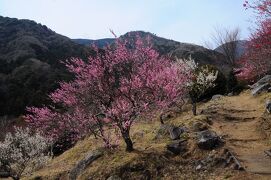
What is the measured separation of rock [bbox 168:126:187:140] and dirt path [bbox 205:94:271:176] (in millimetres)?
1598

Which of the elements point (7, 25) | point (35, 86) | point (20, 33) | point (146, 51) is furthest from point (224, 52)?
point (7, 25)

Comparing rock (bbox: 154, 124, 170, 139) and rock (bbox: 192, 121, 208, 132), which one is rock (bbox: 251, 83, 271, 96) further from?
rock (bbox: 154, 124, 170, 139)

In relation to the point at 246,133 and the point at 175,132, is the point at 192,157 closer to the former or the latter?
the point at 175,132

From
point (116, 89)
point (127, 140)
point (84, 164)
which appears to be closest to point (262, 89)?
point (127, 140)

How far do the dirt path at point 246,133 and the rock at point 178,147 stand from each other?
1651 millimetres

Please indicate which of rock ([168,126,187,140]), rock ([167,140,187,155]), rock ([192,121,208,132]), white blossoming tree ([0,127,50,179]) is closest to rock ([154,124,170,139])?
rock ([168,126,187,140])

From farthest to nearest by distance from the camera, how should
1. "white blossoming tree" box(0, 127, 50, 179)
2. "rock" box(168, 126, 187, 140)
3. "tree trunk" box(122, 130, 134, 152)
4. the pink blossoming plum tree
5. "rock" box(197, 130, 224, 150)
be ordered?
"white blossoming tree" box(0, 127, 50, 179), "rock" box(168, 126, 187, 140), "tree trunk" box(122, 130, 134, 152), the pink blossoming plum tree, "rock" box(197, 130, 224, 150)

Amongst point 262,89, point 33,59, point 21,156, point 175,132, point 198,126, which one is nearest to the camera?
point 175,132

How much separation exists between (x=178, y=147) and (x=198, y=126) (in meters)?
2.56

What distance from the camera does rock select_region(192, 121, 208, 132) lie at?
17.5 m

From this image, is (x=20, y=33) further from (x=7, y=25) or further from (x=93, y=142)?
(x=93, y=142)

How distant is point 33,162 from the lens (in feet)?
86.8

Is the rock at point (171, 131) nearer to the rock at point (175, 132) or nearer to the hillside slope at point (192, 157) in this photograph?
the rock at point (175, 132)

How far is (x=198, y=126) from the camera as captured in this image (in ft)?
58.2
